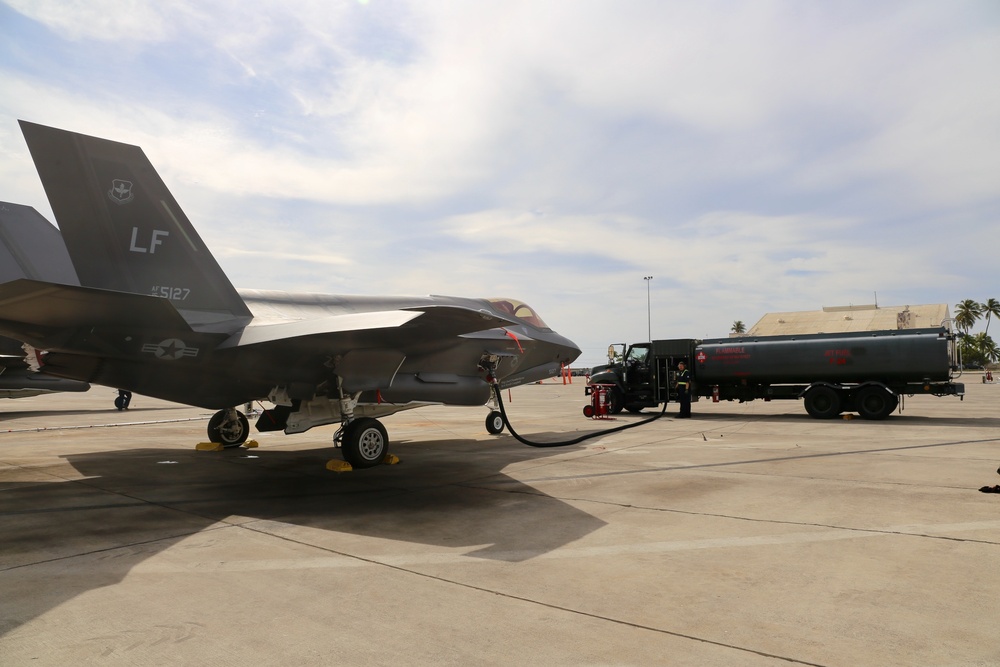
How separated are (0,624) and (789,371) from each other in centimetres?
1858

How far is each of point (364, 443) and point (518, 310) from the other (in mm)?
5510

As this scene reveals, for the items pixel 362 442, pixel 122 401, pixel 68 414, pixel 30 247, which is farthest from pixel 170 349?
pixel 122 401

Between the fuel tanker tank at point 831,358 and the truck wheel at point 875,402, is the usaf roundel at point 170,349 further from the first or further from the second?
the truck wheel at point 875,402

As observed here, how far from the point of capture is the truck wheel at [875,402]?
683 inches

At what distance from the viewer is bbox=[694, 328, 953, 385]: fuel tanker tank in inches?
664

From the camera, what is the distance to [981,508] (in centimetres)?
659

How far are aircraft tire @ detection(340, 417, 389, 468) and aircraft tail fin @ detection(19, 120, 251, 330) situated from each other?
2.35 m

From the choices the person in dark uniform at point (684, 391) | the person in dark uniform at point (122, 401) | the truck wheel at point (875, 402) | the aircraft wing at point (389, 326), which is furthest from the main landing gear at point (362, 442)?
the person in dark uniform at point (122, 401)

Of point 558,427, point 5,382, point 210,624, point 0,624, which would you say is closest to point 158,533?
point 0,624

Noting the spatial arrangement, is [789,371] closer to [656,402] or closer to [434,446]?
[656,402]

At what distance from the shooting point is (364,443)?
9844 mm

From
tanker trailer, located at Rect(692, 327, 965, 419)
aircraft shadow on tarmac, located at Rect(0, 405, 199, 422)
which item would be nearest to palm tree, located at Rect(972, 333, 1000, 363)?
tanker trailer, located at Rect(692, 327, 965, 419)

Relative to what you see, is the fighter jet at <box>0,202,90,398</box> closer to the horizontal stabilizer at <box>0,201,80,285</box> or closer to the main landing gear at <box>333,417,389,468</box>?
the horizontal stabilizer at <box>0,201,80,285</box>

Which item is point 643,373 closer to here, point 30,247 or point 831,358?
point 831,358
